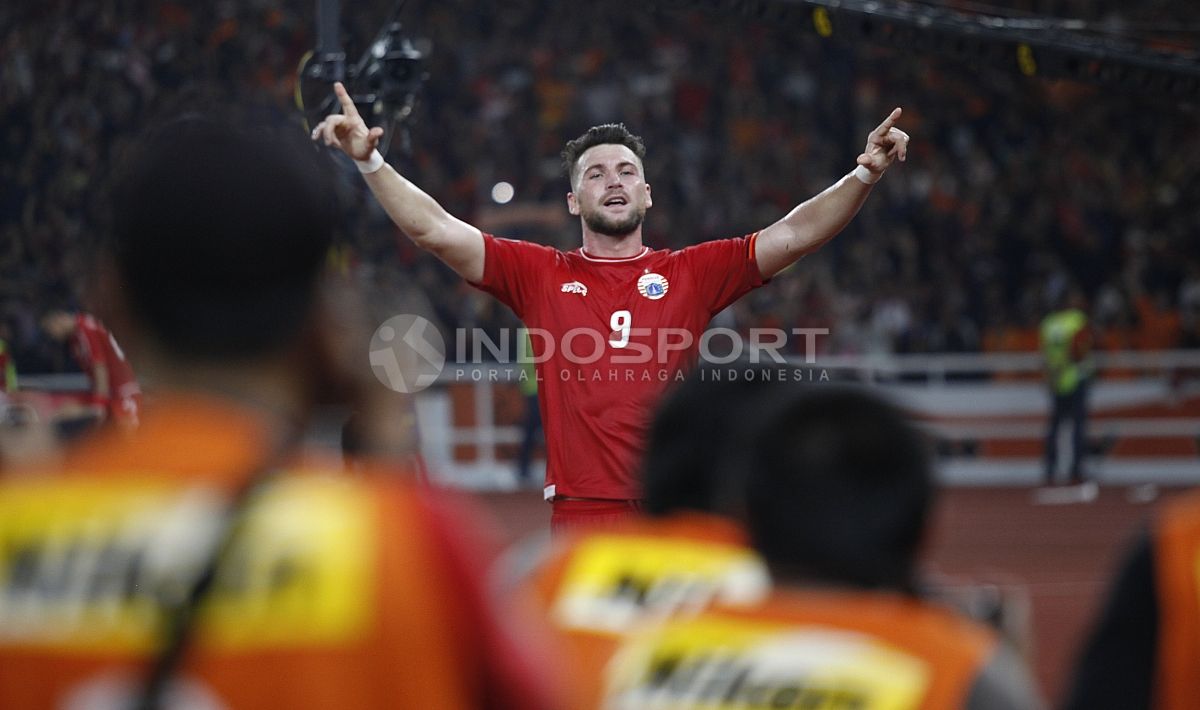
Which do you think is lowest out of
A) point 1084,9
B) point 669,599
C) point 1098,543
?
point 1098,543

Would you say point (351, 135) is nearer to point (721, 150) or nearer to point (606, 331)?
point (606, 331)

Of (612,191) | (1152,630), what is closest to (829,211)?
(612,191)

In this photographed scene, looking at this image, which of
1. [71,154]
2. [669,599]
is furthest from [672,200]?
[669,599]

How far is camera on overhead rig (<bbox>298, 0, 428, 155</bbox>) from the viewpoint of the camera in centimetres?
984

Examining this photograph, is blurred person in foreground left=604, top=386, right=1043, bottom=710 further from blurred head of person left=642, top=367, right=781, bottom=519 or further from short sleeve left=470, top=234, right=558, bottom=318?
short sleeve left=470, top=234, right=558, bottom=318

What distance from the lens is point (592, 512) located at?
18.7ft

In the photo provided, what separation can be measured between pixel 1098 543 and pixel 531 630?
12.1 m

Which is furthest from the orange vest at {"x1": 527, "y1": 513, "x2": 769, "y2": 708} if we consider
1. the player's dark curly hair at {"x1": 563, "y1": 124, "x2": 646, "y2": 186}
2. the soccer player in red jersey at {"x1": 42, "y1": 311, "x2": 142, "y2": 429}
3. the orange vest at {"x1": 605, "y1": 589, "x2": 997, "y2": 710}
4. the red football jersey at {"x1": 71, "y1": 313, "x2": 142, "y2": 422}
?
the soccer player in red jersey at {"x1": 42, "y1": 311, "x2": 142, "y2": 429}

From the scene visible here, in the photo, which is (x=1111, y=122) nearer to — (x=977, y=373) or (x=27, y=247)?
(x=977, y=373)

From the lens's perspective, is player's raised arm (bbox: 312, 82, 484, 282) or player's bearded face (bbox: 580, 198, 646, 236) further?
player's bearded face (bbox: 580, 198, 646, 236)

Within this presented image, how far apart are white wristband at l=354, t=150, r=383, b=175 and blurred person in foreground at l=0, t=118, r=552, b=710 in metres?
3.90

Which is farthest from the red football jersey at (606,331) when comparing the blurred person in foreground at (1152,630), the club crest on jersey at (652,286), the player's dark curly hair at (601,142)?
the blurred person in foreground at (1152,630)

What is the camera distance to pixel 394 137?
10320 millimetres

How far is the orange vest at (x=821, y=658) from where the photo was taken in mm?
1930
